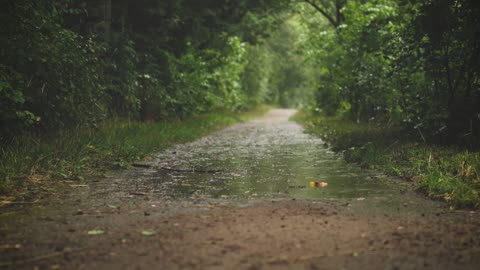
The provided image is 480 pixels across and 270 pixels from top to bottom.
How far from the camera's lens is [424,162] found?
707 centimetres

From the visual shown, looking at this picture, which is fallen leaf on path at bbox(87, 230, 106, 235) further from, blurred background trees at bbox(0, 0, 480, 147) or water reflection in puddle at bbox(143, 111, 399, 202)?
blurred background trees at bbox(0, 0, 480, 147)

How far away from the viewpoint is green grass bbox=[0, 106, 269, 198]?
6035mm

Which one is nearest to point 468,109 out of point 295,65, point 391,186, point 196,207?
point 391,186

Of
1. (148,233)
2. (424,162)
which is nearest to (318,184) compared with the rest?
(424,162)

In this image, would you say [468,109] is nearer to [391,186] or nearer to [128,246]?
[391,186]

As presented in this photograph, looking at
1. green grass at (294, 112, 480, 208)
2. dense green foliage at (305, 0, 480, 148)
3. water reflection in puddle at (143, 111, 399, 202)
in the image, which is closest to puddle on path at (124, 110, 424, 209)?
water reflection in puddle at (143, 111, 399, 202)

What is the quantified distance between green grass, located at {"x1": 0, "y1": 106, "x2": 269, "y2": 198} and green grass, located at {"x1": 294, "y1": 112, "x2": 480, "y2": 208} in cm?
405

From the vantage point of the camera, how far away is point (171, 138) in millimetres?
11953

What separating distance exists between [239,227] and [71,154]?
4250 millimetres

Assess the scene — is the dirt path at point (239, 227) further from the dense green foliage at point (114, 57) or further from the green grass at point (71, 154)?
the dense green foliage at point (114, 57)

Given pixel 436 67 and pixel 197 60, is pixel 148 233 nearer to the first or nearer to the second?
pixel 436 67

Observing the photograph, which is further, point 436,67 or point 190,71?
point 190,71

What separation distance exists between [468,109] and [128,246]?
7.03 meters

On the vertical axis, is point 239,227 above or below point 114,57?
below
